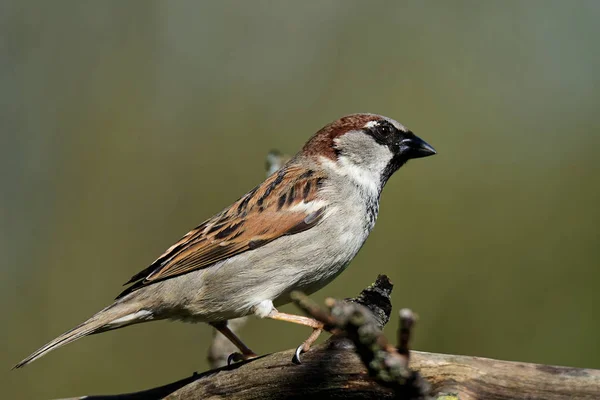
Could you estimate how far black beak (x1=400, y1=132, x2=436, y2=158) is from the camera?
4016mm

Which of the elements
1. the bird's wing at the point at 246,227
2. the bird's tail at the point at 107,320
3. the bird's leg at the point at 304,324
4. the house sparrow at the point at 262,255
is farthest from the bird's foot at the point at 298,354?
the bird's tail at the point at 107,320

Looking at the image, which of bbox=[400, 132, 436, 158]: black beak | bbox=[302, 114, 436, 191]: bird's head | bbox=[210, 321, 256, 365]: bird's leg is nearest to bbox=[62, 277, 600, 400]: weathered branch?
bbox=[210, 321, 256, 365]: bird's leg

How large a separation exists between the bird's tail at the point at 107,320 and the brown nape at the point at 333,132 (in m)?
1.30

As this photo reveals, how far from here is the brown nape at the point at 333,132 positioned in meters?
4.06

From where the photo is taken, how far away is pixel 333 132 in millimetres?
4102

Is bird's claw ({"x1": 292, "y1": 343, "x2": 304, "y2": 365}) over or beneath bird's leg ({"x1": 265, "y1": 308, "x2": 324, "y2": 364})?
beneath

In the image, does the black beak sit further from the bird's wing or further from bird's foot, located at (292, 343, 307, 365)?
bird's foot, located at (292, 343, 307, 365)

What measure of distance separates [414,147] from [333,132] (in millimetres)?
460

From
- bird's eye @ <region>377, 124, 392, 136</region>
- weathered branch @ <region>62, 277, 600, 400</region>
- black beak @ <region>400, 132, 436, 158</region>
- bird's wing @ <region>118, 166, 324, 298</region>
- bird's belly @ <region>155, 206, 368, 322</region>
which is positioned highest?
bird's eye @ <region>377, 124, 392, 136</region>

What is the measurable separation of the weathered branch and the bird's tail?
15.5 inches

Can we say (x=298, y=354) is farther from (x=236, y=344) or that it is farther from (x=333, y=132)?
(x=333, y=132)

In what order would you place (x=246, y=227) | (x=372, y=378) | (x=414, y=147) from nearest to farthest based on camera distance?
(x=372, y=378) < (x=246, y=227) < (x=414, y=147)

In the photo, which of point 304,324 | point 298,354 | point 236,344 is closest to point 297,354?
point 298,354

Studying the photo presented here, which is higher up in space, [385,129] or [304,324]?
[385,129]
